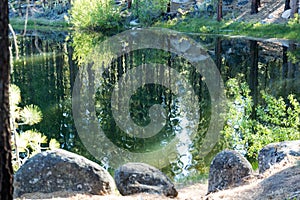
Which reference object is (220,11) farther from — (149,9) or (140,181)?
(140,181)

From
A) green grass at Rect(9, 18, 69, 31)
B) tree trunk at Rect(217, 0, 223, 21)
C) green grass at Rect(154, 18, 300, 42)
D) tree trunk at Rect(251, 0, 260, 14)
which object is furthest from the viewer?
green grass at Rect(9, 18, 69, 31)

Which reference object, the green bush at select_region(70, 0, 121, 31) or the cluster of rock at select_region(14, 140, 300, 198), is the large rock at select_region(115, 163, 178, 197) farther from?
the green bush at select_region(70, 0, 121, 31)

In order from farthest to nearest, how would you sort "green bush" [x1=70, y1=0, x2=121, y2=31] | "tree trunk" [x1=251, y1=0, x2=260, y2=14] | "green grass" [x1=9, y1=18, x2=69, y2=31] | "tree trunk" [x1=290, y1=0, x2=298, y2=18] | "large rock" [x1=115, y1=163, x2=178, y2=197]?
"green grass" [x1=9, y1=18, x2=69, y2=31], "green bush" [x1=70, y1=0, x2=121, y2=31], "tree trunk" [x1=251, y1=0, x2=260, y2=14], "tree trunk" [x1=290, y1=0, x2=298, y2=18], "large rock" [x1=115, y1=163, x2=178, y2=197]

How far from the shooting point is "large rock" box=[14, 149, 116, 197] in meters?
8.73

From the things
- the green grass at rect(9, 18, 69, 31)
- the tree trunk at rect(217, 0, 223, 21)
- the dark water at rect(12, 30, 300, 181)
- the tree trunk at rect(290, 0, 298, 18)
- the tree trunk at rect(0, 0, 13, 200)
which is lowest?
the green grass at rect(9, 18, 69, 31)

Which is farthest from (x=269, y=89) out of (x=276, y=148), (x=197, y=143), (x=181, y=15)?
(x=181, y=15)

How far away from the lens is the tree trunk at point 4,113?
423 centimetres

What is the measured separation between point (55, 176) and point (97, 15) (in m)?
44.6

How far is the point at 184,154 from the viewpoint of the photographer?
51.1ft

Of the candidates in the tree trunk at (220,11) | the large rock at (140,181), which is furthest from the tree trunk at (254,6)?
the large rock at (140,181)

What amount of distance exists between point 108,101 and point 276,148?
45.5 ft

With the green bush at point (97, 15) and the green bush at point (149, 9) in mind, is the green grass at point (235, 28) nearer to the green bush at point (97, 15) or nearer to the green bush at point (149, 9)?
the green bush at point (149, 9)

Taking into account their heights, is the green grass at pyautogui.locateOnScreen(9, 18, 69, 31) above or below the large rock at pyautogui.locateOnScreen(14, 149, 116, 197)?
below

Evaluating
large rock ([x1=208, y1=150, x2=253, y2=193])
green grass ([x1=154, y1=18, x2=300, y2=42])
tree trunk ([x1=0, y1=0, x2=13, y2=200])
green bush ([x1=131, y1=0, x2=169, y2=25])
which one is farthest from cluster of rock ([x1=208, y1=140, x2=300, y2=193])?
green bush ([x1=131, y1=0, x2=169, y2=25])
